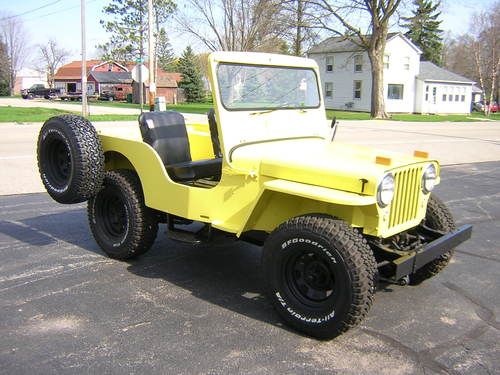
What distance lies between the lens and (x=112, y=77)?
63781 millimetres

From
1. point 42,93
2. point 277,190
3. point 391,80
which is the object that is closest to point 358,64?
point 391,80

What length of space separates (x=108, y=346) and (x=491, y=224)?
5.14 meters

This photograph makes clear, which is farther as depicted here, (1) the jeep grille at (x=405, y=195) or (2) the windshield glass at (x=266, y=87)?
(2) the windshield glass at (x=266, y=87)

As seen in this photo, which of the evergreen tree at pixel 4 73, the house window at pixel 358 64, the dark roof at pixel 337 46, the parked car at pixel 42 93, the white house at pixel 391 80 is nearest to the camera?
the house window at pixel 358 64

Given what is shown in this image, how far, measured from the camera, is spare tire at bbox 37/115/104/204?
4455mm

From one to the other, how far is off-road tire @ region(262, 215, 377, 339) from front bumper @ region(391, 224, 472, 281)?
0.20 m

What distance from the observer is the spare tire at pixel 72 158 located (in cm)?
446

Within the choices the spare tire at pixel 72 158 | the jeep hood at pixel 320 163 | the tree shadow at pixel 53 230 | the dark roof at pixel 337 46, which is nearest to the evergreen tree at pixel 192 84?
the dark roof at pixel 337 46

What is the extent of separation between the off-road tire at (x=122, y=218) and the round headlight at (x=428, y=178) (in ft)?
7.61

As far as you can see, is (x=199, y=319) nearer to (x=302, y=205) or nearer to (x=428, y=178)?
(x=302, y=205)

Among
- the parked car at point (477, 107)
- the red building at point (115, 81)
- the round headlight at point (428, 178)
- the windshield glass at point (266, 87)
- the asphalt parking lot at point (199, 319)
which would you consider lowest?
the asphalt parking lot at point (199, 319)

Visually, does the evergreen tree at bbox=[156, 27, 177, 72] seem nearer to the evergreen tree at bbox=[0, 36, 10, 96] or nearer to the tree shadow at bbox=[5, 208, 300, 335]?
the evergreen tree at bbox=[0, 36, 10, 96]

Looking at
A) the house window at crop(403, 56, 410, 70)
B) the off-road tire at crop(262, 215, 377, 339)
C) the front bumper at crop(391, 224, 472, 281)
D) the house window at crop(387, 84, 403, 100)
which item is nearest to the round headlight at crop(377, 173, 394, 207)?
the off-road tire at crop(262, 215, 377, 339)

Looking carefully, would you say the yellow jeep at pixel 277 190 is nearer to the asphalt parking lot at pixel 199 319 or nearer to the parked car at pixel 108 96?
the asphalt parking lot at pixel 199 319
